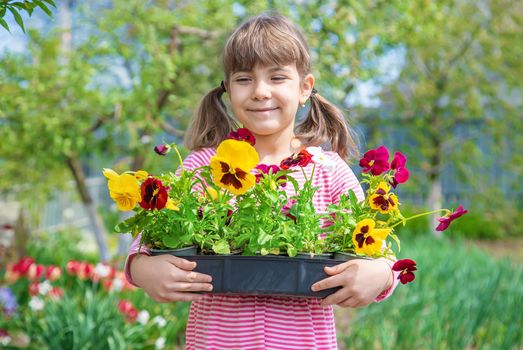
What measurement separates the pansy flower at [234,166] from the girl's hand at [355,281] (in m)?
0.25

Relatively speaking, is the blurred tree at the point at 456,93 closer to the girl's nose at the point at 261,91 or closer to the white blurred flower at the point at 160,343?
the white blurred flower at the point at 160,343

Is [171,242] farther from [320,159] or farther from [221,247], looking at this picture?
[320,159]

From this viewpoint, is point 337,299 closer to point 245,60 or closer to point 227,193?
point 227,193

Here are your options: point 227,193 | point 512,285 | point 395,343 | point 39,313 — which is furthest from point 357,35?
point 227,193

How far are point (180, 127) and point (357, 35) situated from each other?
1.57 m

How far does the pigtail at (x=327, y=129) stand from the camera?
5.97 feet

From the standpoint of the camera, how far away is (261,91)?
1574 millimetres

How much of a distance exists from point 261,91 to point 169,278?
470 millimetres

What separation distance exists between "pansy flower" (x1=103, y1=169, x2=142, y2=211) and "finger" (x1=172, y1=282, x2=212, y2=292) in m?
0.19

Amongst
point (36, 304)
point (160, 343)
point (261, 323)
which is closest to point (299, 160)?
point (261, 323)

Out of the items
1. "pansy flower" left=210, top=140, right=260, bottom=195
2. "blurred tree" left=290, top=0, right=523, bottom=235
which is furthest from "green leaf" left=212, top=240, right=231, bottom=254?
"blurred tree" left=290, top=0, right=523, bottom=235

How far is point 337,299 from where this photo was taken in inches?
56.5

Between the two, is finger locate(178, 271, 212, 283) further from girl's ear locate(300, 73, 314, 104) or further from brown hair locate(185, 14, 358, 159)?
girl's ear locate(300, 73, 314, 104)

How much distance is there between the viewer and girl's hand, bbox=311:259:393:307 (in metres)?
1.41
